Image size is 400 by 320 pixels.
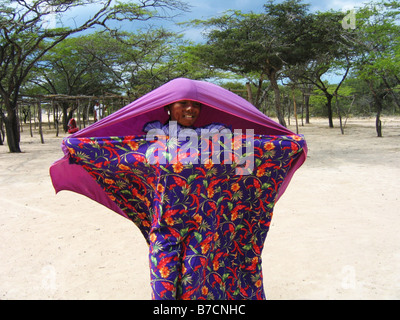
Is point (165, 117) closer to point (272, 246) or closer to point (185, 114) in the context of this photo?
point (185, 114)

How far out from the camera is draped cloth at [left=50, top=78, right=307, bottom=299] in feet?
6.53

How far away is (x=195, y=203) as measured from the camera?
202 centimetres

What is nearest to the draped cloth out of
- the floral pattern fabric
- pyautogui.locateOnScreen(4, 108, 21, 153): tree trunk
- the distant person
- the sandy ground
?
the floral pattern fabric

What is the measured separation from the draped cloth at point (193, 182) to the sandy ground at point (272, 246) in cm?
89

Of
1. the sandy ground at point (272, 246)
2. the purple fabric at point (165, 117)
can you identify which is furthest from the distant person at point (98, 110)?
the purple fabric at point (165, 117)

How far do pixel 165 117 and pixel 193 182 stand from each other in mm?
699

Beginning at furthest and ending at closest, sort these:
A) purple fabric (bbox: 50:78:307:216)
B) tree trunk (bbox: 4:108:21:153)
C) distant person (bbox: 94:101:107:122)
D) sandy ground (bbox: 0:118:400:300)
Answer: distant person (bbox: 94:101:107:122)
tree trunk (bbox: 4:108:21:153)
sandy ground (bbox: 0:118:400:300)
purple fabric (bbox: 50:78:307:216)

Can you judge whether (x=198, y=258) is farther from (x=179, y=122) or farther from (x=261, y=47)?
(x=261, y=47)

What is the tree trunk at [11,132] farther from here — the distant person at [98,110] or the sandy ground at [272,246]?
the sandy ground at [272,246]

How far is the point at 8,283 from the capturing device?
329 centimetres

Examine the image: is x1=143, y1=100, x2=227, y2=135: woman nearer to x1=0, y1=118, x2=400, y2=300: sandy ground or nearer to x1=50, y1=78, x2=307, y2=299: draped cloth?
x1=50, y1=78, x2=307, y2=299: draped cloth

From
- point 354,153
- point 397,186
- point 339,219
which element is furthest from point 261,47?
point 339,219

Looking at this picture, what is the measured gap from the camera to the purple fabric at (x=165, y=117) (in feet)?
6.96

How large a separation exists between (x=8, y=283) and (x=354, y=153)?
995 cm
